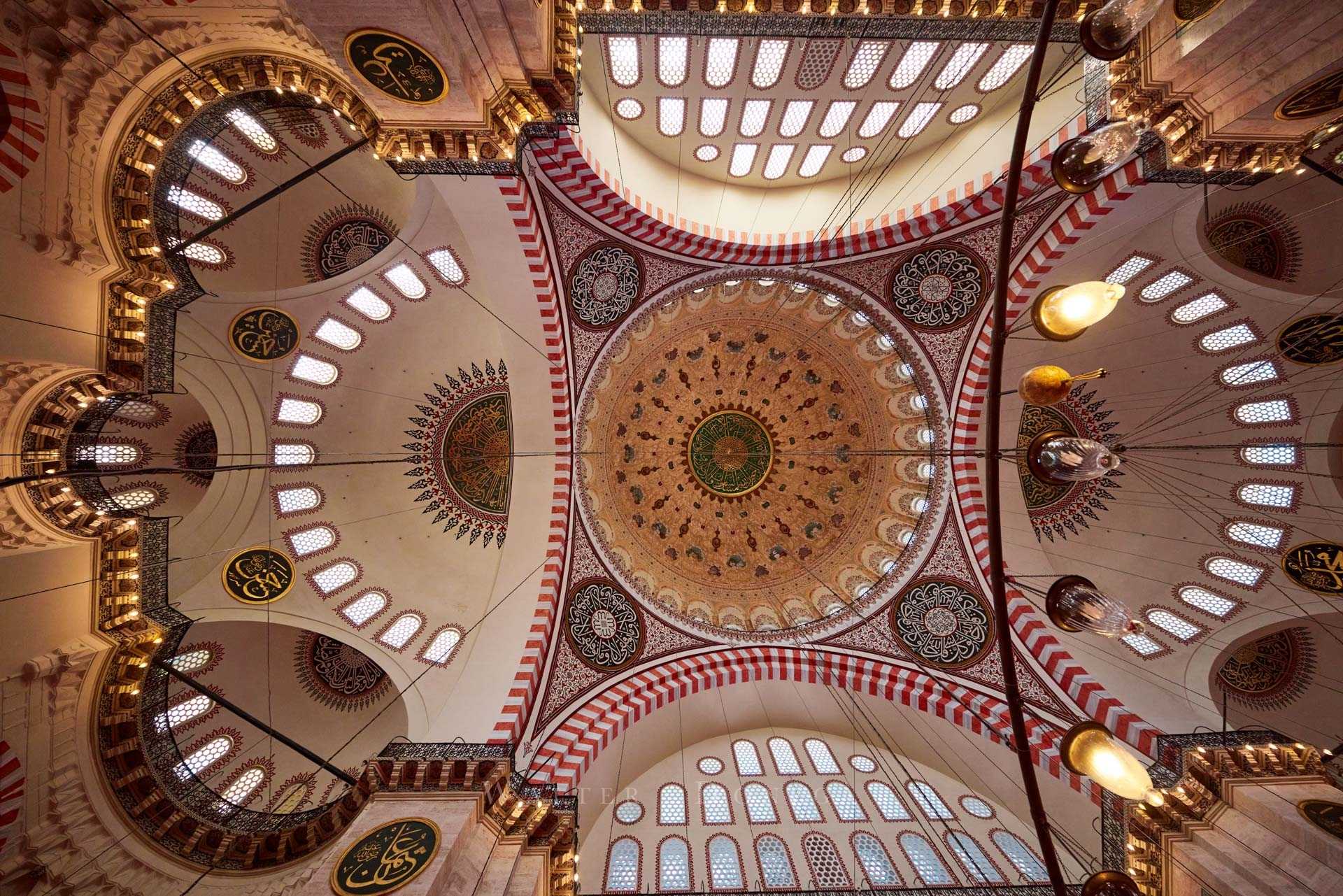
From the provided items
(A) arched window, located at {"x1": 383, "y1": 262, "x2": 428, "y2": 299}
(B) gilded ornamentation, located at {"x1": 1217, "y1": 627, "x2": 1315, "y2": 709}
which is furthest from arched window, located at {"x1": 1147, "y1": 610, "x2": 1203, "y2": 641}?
(A) arched window, located at {"x1": 383, "y1": 262, "x2": 428, "y2": 299}

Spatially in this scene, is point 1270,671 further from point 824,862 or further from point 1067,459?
point 1067,459

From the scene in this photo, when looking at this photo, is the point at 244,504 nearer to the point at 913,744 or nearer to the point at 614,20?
the point at 614,20

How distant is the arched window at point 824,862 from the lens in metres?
8.27

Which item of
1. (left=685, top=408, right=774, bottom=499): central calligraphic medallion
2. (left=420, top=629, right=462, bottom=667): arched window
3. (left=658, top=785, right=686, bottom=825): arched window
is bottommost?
(left=658, top=785, right=686, bottom=825): arched window

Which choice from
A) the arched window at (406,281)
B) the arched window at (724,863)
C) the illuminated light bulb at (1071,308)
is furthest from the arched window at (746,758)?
the arched window at (406,281)

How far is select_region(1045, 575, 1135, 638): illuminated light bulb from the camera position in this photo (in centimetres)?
309

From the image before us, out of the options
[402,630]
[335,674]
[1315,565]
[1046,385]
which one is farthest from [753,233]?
[335,674]

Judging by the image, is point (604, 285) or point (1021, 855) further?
point (1021, 855)

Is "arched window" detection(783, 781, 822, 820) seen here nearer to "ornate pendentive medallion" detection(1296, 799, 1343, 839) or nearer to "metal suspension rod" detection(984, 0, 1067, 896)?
"ornate pendentive medallion" detection(1296, 799, 1343, 839)

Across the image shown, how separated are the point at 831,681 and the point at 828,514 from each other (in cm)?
329

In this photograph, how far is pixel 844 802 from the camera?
9.59 metres

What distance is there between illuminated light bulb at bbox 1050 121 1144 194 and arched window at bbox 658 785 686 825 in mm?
11005

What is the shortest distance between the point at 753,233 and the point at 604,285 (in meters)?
2.94

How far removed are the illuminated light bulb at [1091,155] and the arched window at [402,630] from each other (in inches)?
409
